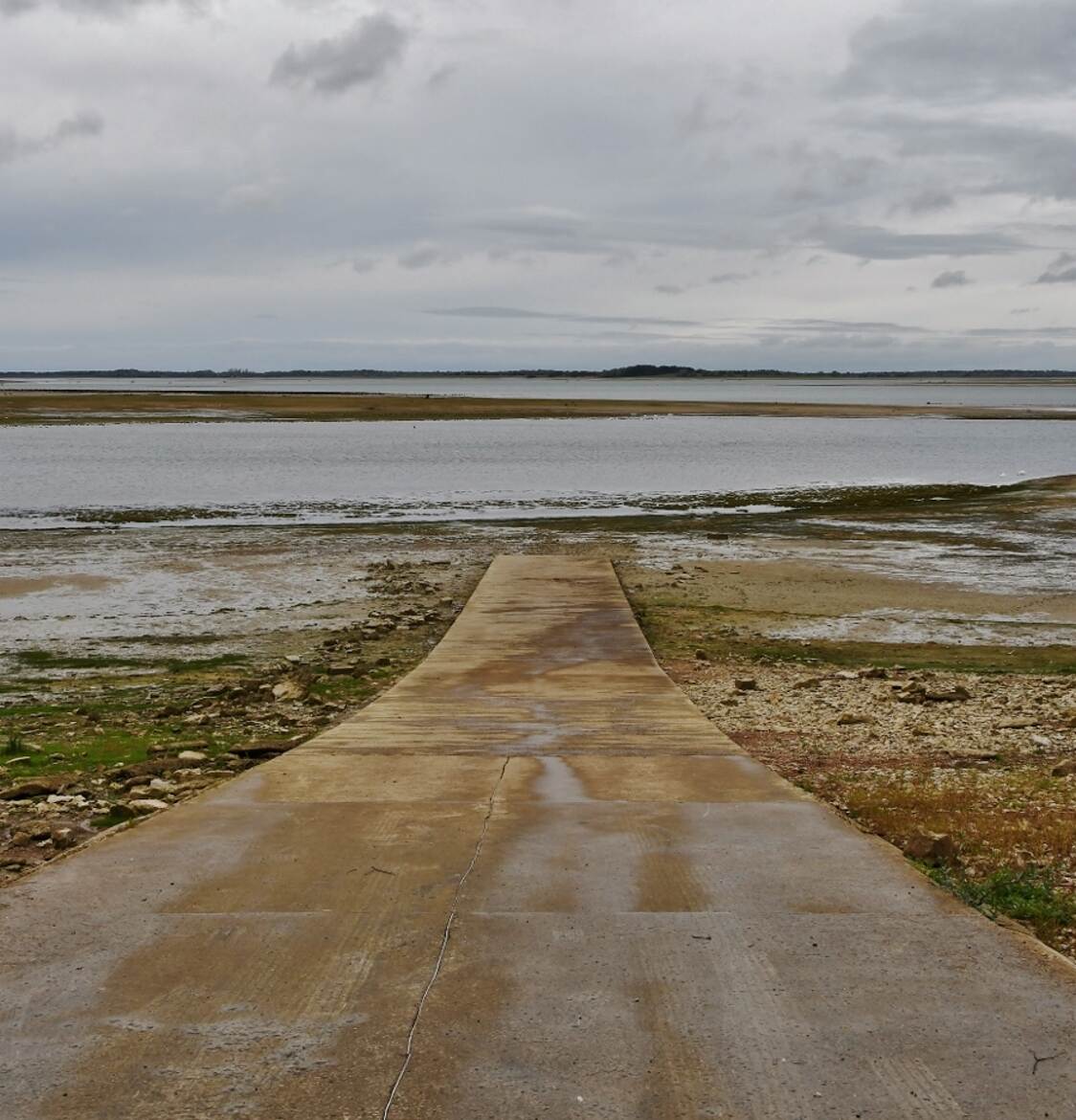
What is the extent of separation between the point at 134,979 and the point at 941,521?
109 ft

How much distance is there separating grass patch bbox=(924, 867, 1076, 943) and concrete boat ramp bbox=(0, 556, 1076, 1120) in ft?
0.92

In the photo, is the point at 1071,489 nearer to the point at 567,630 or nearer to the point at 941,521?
the point at 941,521

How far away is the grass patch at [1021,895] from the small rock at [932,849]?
0.13m

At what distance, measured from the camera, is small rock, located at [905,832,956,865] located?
6.80 meters

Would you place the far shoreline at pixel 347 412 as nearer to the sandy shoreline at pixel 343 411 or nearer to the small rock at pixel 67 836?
the sandy shoreline at pixel 343 411

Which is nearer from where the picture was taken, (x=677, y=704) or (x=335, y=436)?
(x=677, y=704)

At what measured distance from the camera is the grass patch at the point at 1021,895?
5.87 m

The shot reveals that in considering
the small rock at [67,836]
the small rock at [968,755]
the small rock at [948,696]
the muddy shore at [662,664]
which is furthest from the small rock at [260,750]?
the small rock at [948,696]

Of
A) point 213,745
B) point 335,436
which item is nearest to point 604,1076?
point 213,745

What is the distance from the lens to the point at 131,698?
14.1m

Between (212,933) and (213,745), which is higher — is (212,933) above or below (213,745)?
above

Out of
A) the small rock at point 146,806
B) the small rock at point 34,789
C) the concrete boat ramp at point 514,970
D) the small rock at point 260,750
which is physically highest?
the concrete boat ramp at point 514,970

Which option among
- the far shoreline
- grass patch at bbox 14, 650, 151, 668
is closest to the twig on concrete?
grass patch at bbox 14, 650, 151, 668

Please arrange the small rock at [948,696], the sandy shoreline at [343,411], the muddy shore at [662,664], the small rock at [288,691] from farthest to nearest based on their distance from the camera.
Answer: the sandy shoreline at [343,411]
the small rock at [288,691]
the small rock at [948,696]
the muddy shore at [662,664]
